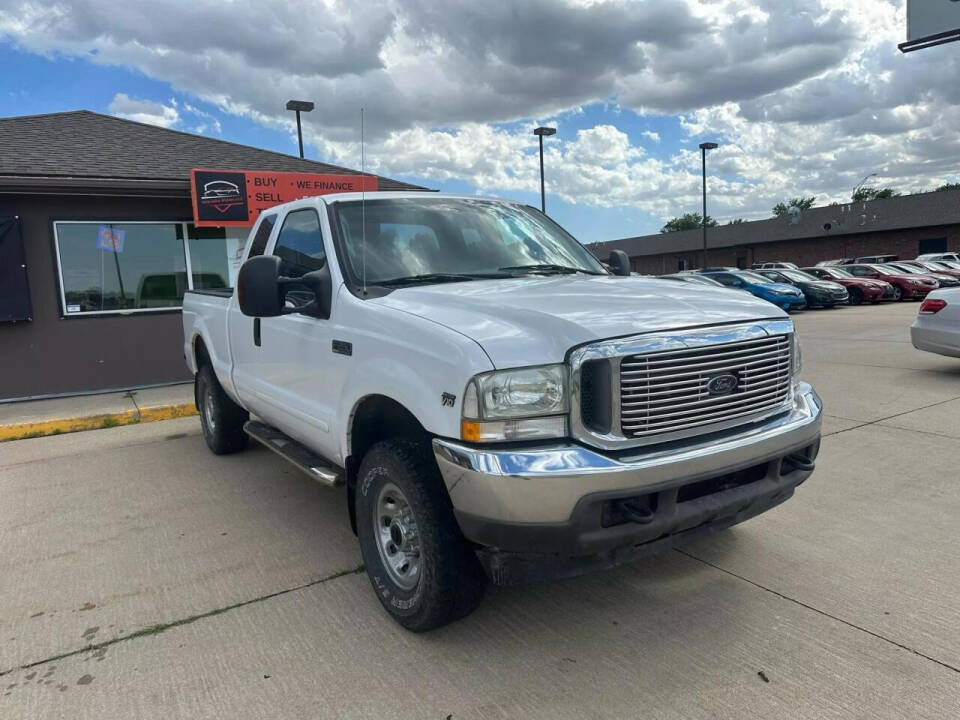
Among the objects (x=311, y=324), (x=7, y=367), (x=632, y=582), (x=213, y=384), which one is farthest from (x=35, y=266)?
(x=632, y=582)

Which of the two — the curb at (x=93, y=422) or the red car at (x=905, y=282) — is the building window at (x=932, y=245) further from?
the curb at (x=93, y=422)

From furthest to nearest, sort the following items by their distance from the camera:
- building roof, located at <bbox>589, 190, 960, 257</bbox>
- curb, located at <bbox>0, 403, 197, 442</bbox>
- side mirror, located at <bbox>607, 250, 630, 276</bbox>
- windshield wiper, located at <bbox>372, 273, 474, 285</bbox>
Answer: building roof, located at <bbox>589, 190, 960, 257</bbox> < curb, located at <bbox>0, 403, 197, 442</bbox> < side mirror, located at <bbox>607, 250, 630, 276</bbox> < windshield wiper, located at <bbox>372, 273, 474, 285</bbox>

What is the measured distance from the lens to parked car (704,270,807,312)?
72.7 ft

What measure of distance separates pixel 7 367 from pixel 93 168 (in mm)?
2889

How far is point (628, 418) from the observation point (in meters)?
2.52

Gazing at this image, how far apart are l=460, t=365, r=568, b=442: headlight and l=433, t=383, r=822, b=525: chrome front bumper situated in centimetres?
6

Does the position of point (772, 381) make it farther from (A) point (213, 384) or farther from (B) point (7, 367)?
(B) point (7, 367)

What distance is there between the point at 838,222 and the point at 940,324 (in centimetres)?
4522

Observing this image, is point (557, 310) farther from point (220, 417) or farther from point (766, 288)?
point (766, 288)

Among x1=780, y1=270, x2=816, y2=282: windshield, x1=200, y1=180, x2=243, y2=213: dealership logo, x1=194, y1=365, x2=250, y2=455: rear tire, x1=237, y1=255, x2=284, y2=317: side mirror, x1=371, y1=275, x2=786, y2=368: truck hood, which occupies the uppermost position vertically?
x1=200, y1=180, x2=243, y2=213: dealership logo

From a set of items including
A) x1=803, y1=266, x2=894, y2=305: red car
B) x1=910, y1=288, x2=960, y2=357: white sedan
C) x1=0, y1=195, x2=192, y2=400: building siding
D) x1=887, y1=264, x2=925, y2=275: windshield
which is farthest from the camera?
x1=887, y1=264, x2=925, y2=275: windshield

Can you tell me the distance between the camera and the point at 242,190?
32.0 feet

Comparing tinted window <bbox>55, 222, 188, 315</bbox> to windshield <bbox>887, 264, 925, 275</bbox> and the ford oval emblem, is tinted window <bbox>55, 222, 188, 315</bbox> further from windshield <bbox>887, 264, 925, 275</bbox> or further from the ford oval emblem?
windshield <bbox>887, 264, 925, 275</bbox>

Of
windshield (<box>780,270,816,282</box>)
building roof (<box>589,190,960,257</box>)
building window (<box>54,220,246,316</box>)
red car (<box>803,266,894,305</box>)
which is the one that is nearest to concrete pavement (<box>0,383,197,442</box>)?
building window (<box>54,220,246,316</box>)
